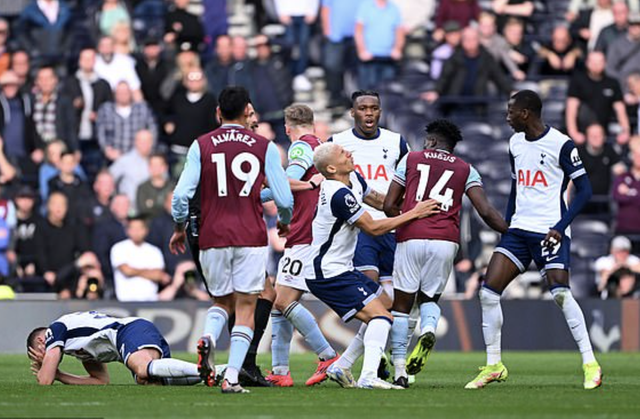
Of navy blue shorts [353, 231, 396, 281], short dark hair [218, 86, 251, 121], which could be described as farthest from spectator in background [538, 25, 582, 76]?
short dark hair [218, 86, 251, 121]

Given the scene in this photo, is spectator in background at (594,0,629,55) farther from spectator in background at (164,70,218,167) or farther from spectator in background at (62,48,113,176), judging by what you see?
spectator in background at (62,48,113,176)

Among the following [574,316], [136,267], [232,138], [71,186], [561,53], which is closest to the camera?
[232,138]

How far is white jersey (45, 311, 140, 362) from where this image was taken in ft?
45.9

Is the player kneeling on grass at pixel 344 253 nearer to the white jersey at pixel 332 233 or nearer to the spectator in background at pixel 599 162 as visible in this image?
the white jersey at pixel 332 233

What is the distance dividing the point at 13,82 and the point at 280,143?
4.38 m

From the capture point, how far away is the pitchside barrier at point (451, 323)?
21.6 m

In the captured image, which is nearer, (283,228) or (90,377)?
(283,228)

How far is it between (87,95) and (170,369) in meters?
12.7

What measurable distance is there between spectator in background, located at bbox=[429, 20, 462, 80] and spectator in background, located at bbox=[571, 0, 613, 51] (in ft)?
7.56

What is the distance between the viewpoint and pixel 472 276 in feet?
77.7

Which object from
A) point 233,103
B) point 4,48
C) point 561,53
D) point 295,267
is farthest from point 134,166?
point 233,103

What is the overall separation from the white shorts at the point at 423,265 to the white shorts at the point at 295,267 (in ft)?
2.66

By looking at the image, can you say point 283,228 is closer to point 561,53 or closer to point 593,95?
point 593,95

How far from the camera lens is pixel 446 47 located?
26578 mm
